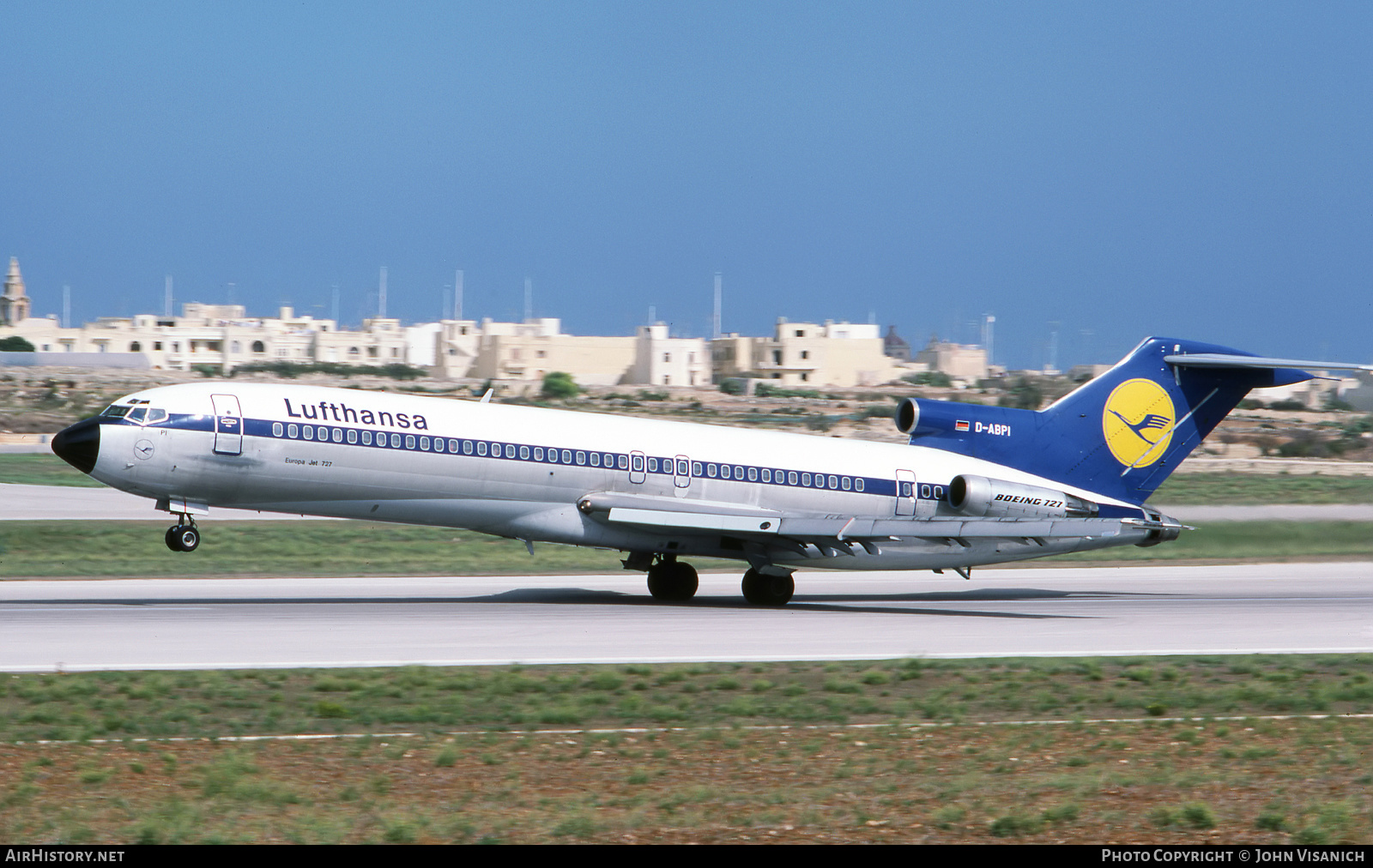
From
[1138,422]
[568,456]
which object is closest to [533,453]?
[568,456]

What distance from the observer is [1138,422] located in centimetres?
2984

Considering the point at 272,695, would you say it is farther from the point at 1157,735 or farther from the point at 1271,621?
the point at 1271,621

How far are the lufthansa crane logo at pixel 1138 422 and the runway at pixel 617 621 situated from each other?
9.78 ft

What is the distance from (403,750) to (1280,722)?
28.4 ft

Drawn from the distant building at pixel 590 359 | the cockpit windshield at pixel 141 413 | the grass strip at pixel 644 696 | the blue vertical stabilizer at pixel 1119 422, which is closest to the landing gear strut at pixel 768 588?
the blue vertical stabilizer at pixel 1119 422

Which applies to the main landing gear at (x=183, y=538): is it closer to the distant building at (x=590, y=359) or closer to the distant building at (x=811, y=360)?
the distant building at (x=590, y=359)

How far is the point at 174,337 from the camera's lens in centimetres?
16362

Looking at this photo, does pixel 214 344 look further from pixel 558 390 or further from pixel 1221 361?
pixel 1221 361

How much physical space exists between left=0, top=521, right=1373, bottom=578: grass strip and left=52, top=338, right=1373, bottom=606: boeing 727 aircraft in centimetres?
663

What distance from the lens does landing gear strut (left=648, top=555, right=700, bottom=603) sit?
26.9 m

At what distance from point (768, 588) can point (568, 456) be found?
471 cm

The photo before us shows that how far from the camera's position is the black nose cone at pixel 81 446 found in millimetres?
22328

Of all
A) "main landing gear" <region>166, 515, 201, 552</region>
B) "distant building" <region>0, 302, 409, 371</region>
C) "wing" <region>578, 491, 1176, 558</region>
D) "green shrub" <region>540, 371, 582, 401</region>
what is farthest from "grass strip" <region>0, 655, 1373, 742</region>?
"distant building" <region>0, 302, 409, 371</region>
